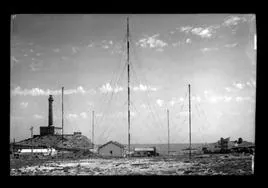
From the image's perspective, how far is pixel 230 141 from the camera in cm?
3688

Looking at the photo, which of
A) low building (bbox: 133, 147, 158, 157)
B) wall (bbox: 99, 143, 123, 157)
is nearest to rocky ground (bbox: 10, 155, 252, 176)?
wall (bbox: 99, 143, 123, 157)

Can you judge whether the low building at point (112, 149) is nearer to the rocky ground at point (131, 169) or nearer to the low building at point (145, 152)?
the low building at point (145, 152)

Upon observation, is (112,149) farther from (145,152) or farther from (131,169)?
(131,169)

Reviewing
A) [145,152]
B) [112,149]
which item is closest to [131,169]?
[112,149]

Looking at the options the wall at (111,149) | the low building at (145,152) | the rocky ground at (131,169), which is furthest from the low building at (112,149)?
the rocky ground at (131,169)

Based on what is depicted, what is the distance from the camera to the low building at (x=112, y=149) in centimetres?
2803

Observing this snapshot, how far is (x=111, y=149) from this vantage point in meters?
28.2

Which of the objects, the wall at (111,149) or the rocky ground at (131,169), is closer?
the rocky ground at (131,169)
